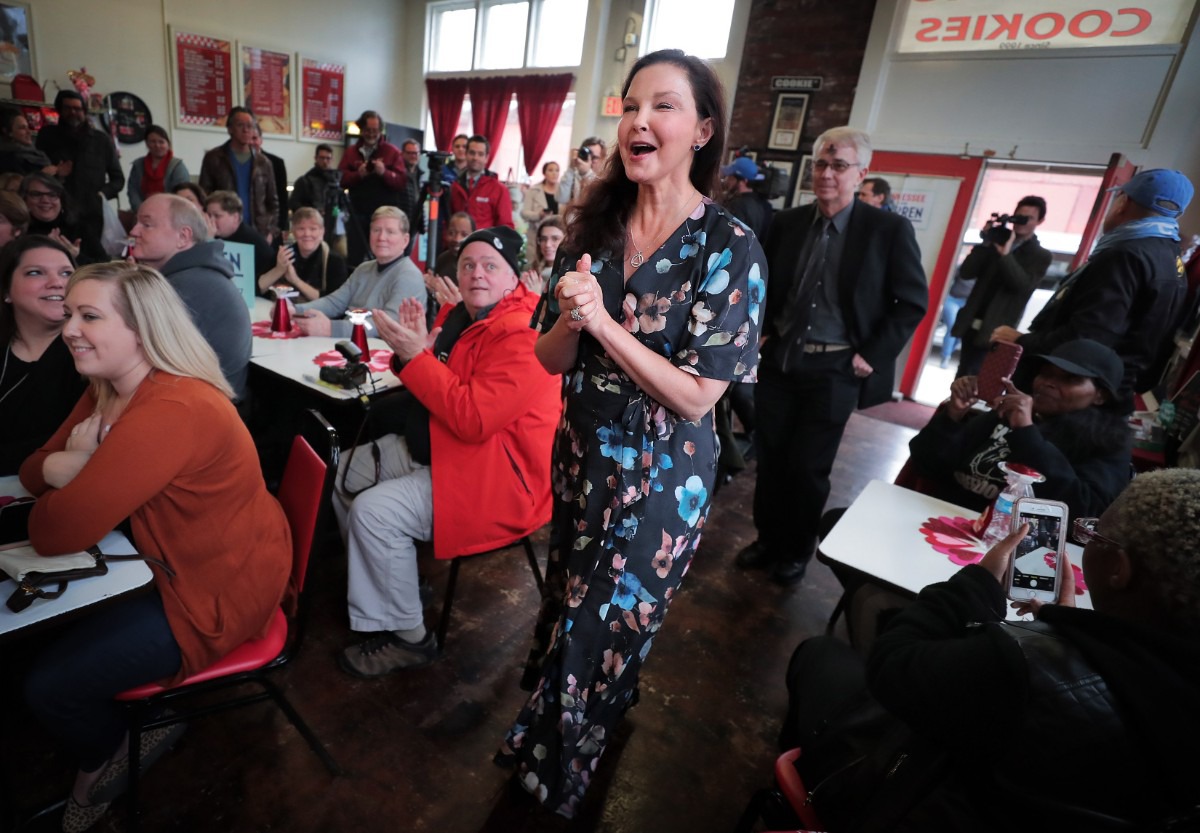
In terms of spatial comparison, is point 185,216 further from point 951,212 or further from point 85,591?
point 951,212

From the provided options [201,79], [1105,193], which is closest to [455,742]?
[1105,193]

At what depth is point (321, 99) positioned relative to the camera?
906 cm

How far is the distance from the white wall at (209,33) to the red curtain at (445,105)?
17.9 inches

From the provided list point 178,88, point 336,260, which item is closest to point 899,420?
Result: point 336,260

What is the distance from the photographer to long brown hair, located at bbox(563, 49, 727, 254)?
3.80 feet

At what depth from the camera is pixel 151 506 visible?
126cm

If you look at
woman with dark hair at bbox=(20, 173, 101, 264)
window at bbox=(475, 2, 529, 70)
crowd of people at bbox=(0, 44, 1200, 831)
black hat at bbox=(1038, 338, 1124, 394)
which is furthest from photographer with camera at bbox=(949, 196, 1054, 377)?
window at bbox=(475, 2, 529, 70)

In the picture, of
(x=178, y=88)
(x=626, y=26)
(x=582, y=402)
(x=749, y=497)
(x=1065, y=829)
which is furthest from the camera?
(x=178, y=88)

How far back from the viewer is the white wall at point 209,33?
6.93m

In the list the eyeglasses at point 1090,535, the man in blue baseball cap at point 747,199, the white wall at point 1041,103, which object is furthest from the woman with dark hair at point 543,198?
the eyeglasses at point 1090,535

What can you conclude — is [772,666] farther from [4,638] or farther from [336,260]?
[336,260]

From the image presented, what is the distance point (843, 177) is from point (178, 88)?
915cm

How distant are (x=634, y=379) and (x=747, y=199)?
2924 millimetres

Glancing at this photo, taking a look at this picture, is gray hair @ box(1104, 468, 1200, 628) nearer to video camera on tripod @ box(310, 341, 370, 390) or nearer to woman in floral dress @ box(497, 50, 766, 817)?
woman in floral dress @ box(497, 50, 766, 817)
